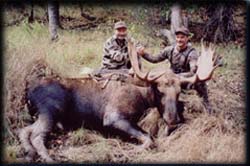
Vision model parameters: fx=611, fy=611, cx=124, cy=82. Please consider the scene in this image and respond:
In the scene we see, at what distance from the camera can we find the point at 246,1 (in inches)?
159

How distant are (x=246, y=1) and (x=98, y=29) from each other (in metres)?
1.00

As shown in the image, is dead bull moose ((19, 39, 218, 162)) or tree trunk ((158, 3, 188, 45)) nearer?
dead bull moose ((19, 39, 218, 162))

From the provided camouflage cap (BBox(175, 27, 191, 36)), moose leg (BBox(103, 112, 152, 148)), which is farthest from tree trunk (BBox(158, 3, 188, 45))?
moose leg (BBox(103, 112, 152, 148))

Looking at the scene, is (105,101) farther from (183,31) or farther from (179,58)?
(183,31)

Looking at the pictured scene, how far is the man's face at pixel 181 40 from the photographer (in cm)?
400

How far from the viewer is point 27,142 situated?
3.81 m

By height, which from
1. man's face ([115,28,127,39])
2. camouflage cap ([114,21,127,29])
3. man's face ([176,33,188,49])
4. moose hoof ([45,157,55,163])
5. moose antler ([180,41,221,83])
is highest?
camouflage cap ([114,21,127,29])

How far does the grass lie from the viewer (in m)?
3.87

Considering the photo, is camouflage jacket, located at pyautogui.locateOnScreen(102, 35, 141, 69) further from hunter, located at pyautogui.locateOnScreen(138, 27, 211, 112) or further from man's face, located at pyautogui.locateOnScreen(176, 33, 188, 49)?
man's face, located at pyautogui.locateOnScreen(176, 33, 188, 49)

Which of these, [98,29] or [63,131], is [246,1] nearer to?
[98,29]

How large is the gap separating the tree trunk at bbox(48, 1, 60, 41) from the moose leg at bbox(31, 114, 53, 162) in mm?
566

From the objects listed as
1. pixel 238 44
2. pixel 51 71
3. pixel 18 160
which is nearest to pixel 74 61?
pixel 51 71

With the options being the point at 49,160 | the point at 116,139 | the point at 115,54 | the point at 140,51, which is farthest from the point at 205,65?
the point at 49,160

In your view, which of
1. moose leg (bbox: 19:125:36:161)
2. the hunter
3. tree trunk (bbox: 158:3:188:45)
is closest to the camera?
moose leg (bbox: 19:125:36:161)
